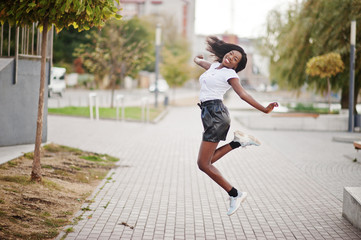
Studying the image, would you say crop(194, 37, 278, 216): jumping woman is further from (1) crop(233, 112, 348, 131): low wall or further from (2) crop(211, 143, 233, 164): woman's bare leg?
(1) crop(233, 112, 348, 131): low wall

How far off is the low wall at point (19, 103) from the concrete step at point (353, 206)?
7.24 meters

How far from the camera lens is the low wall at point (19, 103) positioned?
1115 cm

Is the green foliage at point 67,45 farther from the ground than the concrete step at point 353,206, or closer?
farther from the ground

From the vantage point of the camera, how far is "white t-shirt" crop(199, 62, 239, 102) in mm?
5562

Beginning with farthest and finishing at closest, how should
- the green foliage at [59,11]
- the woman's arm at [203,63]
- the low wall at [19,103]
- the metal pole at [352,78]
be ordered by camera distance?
the metal pole at [352,78] < the low wall at [19,103] < the green foliage at [59,11] < the woman's arm at [203,63]

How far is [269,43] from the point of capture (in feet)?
98.1

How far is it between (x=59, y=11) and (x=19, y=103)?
5080mm

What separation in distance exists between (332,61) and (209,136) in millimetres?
16501

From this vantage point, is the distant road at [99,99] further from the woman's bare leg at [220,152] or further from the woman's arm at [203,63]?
the woman's bare leg at [220,152]

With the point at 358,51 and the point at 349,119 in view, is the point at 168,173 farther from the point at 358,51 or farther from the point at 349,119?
the point at 358,51

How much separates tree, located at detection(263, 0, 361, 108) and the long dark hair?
50.2 feet

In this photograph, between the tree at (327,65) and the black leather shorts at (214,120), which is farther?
the tree at (327,65)

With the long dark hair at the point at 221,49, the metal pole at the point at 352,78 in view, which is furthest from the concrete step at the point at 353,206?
the metal pole at the point at 352,78

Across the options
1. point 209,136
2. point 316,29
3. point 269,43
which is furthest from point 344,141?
point 269,43
